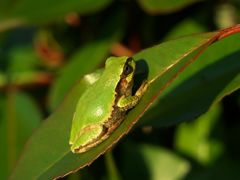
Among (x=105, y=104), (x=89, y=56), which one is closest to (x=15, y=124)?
(x=89, y=56)

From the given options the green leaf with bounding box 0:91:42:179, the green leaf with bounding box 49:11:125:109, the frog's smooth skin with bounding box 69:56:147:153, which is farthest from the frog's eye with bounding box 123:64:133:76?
the green leaf with bounding box 0:91:42:179

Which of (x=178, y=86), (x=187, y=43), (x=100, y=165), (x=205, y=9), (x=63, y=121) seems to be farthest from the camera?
(x=205, y=9)

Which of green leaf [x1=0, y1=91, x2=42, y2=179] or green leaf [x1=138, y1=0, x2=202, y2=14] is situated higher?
green leaf [x1=138, y1=0, x2=202, y2=14]

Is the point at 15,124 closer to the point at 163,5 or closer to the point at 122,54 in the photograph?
the point at 122,54

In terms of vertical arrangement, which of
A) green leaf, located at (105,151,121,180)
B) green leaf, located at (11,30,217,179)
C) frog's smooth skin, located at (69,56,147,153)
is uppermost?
green leaf, located at (11,30,217,179)

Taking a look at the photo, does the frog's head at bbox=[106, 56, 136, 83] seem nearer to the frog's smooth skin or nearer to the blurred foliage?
the frog's smooth skin

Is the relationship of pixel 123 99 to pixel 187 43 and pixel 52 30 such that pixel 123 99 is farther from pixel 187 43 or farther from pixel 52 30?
pixel 52 30

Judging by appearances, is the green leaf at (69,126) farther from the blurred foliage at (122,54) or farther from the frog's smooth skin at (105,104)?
the blurred foliage at (122,54)

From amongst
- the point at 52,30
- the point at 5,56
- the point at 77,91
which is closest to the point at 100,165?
the point at 77,91
